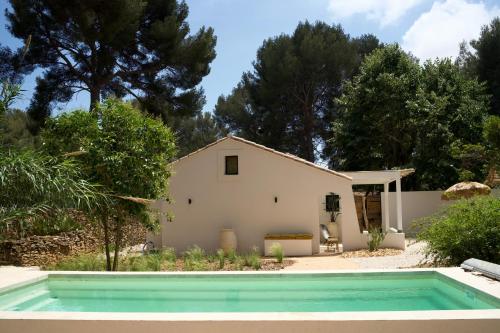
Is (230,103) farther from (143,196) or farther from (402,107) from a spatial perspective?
(143,196)

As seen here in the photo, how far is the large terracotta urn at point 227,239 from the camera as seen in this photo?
1847cm

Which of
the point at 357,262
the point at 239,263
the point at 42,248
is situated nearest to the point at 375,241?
the point at 357,262

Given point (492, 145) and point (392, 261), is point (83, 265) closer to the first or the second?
point (392, 261)

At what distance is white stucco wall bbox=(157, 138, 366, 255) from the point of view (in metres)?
18.9

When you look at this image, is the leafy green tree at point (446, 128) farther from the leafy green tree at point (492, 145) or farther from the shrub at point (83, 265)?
the shrub at point (83, 265)

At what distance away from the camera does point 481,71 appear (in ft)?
112

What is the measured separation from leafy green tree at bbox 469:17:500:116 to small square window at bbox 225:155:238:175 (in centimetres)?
2176

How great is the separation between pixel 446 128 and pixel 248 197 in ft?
47.4

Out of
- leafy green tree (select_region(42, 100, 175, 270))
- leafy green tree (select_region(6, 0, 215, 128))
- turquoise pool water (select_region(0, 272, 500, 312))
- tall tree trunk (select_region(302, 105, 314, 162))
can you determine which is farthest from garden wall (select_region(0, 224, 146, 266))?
tall tree trunk (select_region(302, 105, 314, 162))

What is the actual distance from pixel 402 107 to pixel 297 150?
11.0m

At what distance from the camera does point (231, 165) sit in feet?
64.4

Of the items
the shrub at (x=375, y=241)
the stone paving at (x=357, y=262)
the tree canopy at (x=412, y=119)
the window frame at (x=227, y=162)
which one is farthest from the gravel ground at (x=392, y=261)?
the tree canopy at (x=412, y=119)

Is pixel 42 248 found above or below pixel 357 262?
above

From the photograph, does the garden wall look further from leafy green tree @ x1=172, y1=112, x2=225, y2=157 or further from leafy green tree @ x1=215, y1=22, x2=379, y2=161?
leafy green tree @ x1=172, y1=112, x2=225, y2=157
